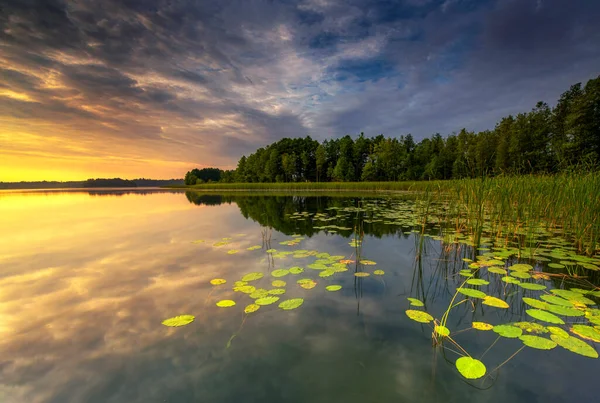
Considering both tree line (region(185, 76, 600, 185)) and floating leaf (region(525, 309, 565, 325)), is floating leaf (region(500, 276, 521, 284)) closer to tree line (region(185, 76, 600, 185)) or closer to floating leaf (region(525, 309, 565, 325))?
floating leaf (region(525, 309, 565, 325))

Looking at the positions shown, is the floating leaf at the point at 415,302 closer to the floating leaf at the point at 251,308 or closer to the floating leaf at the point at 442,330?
the floating leaf at the point at 442,330

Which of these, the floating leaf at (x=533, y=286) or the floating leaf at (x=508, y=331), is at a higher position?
the floating leaf at (x=533, y=286)

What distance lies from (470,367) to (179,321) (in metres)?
2.89

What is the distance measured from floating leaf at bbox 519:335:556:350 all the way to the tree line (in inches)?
808

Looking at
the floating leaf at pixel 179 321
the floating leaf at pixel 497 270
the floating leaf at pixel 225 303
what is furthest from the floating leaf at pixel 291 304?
the floating leaf at pixel 497 270

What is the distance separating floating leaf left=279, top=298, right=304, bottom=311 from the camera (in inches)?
122

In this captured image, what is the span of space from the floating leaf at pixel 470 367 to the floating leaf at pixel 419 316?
71cm

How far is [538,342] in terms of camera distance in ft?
7.48

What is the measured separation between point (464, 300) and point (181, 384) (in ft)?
10.8

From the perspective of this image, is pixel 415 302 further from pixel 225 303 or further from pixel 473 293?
pixel 225 303

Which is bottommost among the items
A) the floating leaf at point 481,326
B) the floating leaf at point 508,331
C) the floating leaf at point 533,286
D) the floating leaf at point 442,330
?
the floating leaf at point 481,326

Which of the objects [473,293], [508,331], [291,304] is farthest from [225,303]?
[473,293]

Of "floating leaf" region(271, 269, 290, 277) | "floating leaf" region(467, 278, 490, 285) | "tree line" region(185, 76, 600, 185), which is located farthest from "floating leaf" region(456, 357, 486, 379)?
"tree line" region(185, 76, 600, 185)

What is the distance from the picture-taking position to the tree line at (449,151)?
3109 centimetres
